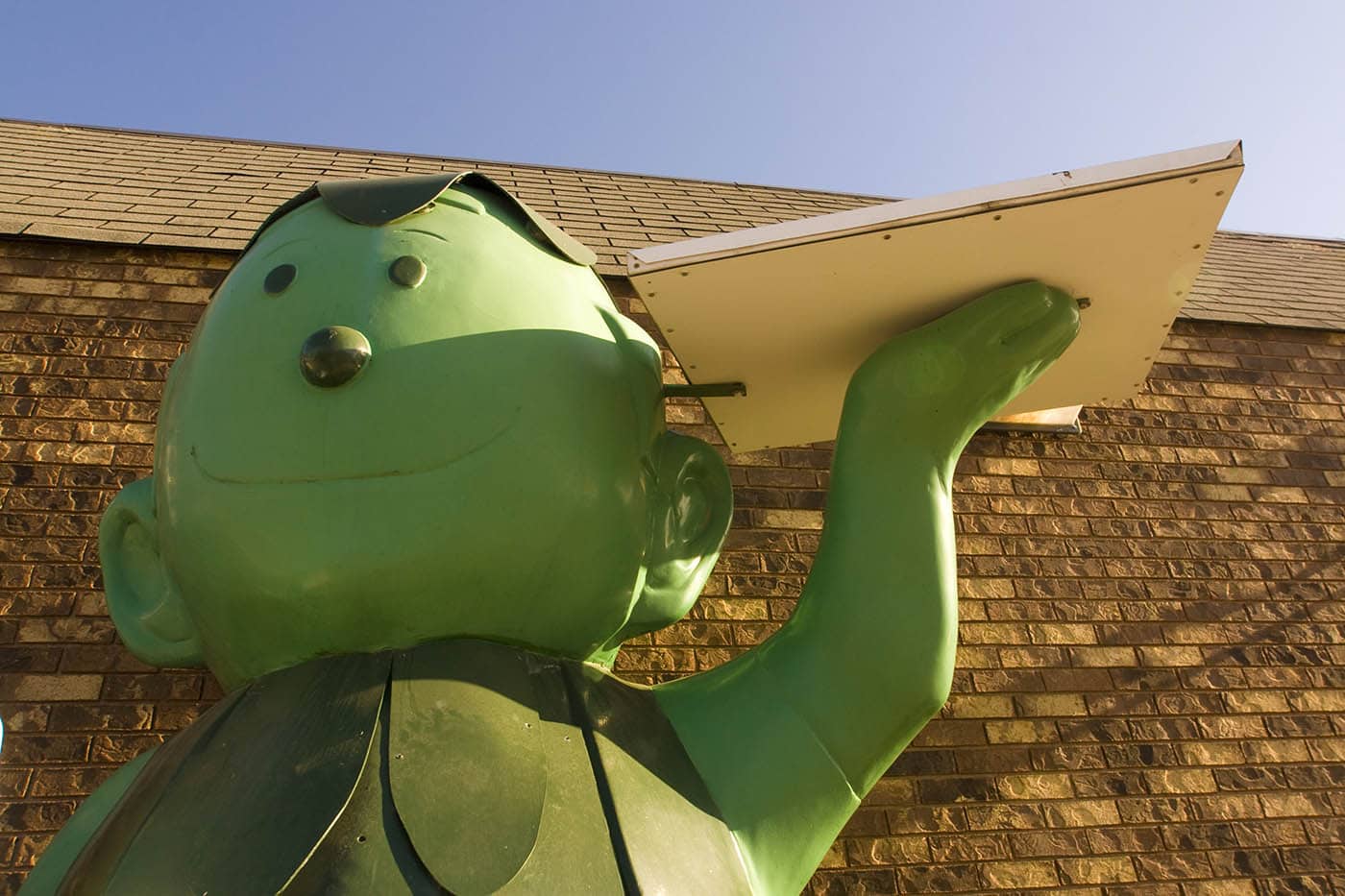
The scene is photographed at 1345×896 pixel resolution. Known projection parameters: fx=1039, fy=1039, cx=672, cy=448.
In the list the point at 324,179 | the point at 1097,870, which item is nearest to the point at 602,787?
the point at 1097,870

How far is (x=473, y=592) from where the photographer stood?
1789 mm

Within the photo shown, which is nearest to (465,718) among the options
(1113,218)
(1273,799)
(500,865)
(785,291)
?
(500,865)

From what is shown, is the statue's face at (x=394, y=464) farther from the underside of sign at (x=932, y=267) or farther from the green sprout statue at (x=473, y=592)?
the underside of sign at (x=932, y=267)

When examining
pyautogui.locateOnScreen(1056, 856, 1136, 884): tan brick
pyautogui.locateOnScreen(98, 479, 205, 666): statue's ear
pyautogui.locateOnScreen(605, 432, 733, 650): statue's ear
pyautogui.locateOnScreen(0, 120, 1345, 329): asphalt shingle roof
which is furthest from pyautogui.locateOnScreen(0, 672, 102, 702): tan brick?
pyautogui.locateOnScreen(1056, 856, 1136, 884): tan brick

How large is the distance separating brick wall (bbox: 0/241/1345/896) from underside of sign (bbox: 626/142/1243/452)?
1624 millimetres

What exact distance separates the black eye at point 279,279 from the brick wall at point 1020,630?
1849 millimetres

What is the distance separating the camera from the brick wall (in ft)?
10.8

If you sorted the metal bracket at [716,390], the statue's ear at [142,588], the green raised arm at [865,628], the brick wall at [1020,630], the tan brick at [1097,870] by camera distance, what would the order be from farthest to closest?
the tan brick at [1097,870] < the brick wall at [1020,630] < the metal bracket at [716,390] < the statue's ear at [142,588] < the green raised arm at [865,628]

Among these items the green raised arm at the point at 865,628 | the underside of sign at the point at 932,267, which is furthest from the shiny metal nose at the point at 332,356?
the green raised arm at the point at 865,628

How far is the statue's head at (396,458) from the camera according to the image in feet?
5.74

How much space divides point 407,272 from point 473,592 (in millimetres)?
584

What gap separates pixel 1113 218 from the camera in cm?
196

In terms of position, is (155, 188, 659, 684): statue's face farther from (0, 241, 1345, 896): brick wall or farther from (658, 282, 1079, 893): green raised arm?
(0, 241, 1345, 896): brick wall

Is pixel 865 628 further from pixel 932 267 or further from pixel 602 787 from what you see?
pixel 932 267
